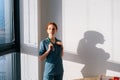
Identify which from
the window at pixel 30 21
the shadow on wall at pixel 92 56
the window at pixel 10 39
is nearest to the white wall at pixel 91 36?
the shadow on wall at pixel 92 56

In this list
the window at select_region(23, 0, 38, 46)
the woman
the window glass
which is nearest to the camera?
the woman

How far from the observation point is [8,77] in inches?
108

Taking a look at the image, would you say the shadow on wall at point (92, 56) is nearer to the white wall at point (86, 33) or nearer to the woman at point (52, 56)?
the white wall at point (86, 33)

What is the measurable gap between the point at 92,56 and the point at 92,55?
11 millimetres

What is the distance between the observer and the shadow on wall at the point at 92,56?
268 cm

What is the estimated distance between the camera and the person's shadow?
2.69 m

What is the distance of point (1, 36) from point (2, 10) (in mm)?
287

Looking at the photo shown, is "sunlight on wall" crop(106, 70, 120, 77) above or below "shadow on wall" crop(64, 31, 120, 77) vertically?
below

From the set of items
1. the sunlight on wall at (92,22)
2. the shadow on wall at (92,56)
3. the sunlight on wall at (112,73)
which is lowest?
the sunlight on wall at (112,73)

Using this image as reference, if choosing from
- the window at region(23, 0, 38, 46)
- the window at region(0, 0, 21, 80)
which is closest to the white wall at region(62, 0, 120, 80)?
the window at region(23, 0, 38, 46)

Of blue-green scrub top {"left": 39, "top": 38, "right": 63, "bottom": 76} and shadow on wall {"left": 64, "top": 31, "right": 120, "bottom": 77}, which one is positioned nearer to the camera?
blue-green scrub top {"left": 39, "top": 38, "right": 63, "bottom": 76}

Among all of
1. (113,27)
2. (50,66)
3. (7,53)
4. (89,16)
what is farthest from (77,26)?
(7,53)

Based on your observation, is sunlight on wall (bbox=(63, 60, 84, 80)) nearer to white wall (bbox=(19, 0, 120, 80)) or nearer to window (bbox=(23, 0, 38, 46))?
white wall (bbox=(19, 0, 120, 80))

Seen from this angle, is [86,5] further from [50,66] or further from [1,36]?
[1,36]
